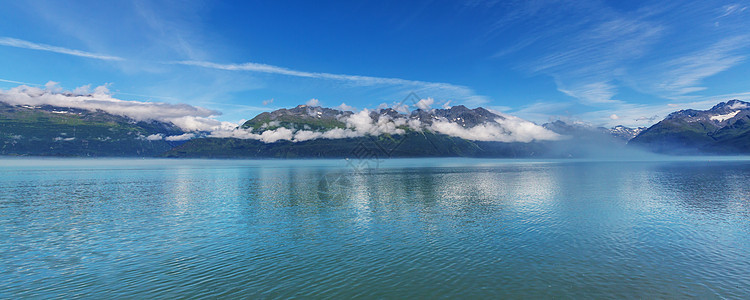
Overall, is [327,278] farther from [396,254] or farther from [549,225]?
[549,225]

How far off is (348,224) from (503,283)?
86.5ft

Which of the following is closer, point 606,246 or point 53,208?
point 606,246

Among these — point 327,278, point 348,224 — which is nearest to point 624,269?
point 327,278

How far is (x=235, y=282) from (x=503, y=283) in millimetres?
20959

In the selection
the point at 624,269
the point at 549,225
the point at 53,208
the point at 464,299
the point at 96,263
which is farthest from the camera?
the point at 53,208

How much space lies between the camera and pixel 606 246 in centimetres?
3447

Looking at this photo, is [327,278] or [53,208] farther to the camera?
[53,208]

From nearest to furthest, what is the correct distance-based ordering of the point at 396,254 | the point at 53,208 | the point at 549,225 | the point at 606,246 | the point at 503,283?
the point at 503,283, the point at 396,254, the point at 606,246, the point at 549,225, the point at 53,208

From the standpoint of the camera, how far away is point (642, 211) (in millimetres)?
55594

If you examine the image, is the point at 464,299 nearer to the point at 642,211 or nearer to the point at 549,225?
the point at 549,225

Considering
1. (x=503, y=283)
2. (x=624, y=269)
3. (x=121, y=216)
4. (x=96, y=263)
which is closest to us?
(x=503, y=283)

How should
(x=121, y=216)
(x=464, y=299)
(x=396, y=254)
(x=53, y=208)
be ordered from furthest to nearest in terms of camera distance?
(x=53, y=208), (x=121, y=216), (x=396, y=254), (x=464, y=299)

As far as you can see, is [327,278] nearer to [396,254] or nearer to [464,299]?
[396,254]

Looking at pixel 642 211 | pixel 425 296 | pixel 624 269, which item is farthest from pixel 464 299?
pixel 642 211
